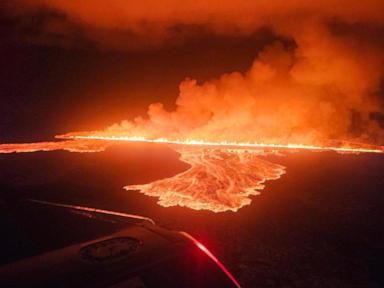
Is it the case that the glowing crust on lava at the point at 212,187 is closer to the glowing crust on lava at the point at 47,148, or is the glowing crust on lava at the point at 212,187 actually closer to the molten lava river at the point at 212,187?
the molten lava river at the point at 212,187

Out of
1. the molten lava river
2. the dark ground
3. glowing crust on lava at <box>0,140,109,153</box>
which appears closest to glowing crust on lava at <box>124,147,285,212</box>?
the molten lava river

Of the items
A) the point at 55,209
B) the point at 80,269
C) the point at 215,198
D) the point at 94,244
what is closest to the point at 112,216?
the point at 55,209

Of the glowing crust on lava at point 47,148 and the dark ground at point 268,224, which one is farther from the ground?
the glowing crust on lava at point 47,148

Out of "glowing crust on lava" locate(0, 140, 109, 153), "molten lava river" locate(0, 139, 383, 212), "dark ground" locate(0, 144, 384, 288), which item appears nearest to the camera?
"dark ground" locate(0, 144, 384, 288)

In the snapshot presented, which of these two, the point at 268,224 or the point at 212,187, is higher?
the point at 212,187

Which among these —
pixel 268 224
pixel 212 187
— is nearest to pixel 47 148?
pixel 212 187

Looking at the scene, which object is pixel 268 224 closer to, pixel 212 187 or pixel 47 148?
pixel 212 187

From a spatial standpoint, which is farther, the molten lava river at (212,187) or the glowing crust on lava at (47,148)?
the glowing crust on lava at (47,148)

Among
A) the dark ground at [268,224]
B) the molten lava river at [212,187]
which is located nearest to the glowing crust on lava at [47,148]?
the dark ground at [268,224]

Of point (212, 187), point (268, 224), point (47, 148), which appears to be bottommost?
point (268, 224)

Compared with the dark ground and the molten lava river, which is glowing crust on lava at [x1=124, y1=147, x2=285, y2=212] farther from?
the dark ground
